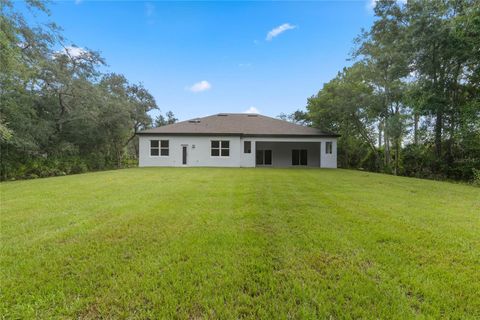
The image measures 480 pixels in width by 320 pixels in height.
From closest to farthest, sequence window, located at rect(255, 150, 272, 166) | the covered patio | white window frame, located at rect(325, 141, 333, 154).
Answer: white window frame, located at rect(325, 141, 333, 154) → the covered patio → window, located at rect(255, 150, 272, 166)

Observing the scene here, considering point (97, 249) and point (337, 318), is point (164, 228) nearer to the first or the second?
point (97, 249)

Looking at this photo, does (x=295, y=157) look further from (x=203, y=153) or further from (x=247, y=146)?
→ (x=203, y=153)

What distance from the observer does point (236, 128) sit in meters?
19.0

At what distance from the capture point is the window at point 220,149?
17906mm

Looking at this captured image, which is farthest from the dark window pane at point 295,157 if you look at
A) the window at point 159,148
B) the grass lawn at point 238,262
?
the grass lawn at point 238,262

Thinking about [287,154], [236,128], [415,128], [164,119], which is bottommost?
[287,154]

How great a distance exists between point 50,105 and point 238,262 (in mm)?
19514

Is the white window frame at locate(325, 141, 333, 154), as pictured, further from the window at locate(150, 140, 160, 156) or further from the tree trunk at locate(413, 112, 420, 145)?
the window at locate(150, 140, 160, 156)

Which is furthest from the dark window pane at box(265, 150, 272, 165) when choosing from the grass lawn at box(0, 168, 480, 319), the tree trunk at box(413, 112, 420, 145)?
the grass lawn at box(0, 168, 480, 319)

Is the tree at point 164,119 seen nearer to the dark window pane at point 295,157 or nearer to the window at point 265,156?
the window at point 265,156

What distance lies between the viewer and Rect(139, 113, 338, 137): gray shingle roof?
57.8ft

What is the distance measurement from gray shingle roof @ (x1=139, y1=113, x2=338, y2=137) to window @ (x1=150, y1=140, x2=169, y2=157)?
32.2 inches

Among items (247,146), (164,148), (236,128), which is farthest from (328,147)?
(164,148)

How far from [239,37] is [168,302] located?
17.9m
